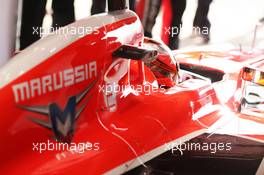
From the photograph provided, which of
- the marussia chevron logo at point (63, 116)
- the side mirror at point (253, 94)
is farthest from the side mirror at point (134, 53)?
the side mirror at point (253, 94)

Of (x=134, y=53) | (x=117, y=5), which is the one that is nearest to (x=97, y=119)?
(x=134, y=53)

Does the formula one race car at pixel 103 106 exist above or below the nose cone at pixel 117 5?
below

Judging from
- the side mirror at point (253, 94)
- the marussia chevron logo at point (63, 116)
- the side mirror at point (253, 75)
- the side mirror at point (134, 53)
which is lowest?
the side mirror at point (253, 94)

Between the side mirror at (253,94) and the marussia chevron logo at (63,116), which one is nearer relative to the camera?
the marussia chevron logo at (63,116)

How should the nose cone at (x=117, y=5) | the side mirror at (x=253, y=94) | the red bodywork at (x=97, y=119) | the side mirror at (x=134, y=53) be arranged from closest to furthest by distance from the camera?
the red bodywork at (x=97, y=119) < the side mirror at (x=134, y=53) < the nose cone at (x=117, y=5) < the side mirror at (x=253, y=94)

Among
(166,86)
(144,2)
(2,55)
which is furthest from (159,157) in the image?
(2,55)

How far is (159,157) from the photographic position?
1.11m

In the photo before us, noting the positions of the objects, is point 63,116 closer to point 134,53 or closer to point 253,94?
point 134,53

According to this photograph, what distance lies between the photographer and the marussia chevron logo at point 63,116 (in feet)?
2.95

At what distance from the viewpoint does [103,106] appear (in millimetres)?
1064

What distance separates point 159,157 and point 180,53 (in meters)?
0.56

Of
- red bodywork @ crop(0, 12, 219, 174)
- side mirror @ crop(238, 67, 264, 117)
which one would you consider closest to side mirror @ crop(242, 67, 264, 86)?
side mirror @ crop(238, 67, 264, 117)

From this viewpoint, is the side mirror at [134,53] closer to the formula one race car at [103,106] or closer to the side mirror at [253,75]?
the formula one race car at [103,106]

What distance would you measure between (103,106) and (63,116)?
0.51 feet
